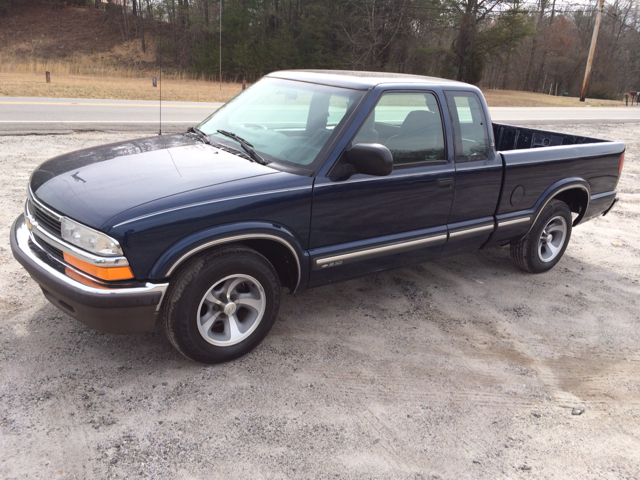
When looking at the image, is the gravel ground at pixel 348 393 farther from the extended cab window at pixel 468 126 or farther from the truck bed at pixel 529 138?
the truck bed at pixel 529 138

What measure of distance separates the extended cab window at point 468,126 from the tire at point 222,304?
1985mm

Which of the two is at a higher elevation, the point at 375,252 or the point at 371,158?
the point at 371,158

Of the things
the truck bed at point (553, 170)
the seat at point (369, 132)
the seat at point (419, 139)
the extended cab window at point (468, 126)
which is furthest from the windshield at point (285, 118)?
the truck bed at point (553, 170)

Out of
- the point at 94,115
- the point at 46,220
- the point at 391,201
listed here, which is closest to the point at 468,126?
the point at 391,201

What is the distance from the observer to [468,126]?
4500 mm

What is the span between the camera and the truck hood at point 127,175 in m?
3.10

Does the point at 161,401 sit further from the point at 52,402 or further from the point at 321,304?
the point at 321,304

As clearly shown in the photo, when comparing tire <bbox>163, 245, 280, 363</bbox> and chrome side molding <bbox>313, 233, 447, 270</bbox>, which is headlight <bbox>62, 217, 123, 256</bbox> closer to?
tire <bbox>163, 245, 280, 363</bbox>

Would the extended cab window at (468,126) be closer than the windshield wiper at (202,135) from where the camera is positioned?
No

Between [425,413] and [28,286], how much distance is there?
331 cm

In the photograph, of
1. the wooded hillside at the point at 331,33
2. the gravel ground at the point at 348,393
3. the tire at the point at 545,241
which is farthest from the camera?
the wooded hillside at the point at 331,33

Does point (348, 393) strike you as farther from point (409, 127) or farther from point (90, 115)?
point (90, 115)

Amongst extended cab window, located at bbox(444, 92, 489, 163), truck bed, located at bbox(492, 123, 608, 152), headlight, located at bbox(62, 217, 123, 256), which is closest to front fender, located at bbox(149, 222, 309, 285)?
headlight, located at bbox(62, 217, 123, 256)

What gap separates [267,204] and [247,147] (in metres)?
0.72
